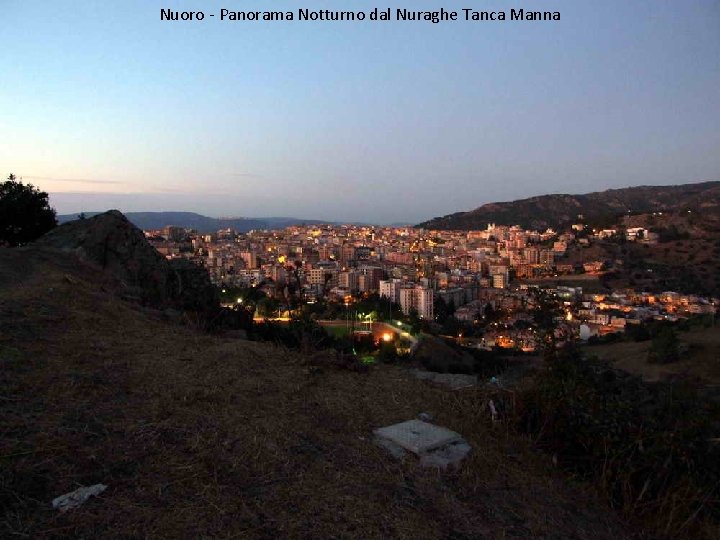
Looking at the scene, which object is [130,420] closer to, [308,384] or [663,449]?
[308,384]

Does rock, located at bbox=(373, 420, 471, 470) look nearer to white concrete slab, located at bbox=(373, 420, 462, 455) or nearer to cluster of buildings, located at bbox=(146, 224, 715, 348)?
white concrete slab, located at bbox=(373, 420, 462, 455)

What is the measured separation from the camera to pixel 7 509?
73.4 inches

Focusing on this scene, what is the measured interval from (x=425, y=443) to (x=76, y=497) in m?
1.71

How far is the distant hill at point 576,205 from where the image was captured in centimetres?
8088

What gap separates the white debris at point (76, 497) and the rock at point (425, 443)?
144 cm

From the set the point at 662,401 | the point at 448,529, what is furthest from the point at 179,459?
the point at 662,401

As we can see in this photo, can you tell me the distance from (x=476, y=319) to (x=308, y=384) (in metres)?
27.7

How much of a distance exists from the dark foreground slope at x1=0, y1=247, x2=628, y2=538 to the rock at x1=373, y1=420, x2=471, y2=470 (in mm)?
84

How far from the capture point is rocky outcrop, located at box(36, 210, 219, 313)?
26.0ft

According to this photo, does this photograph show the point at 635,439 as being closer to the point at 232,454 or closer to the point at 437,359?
the point at 232,454

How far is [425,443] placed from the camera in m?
2.87

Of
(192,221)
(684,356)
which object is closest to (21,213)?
(684,356)

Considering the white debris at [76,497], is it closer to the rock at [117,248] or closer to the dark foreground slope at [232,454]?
the dark foreground slope at [232,454]

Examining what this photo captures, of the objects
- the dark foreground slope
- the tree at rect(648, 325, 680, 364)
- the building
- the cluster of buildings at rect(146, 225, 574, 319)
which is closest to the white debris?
the dark foreground slope
